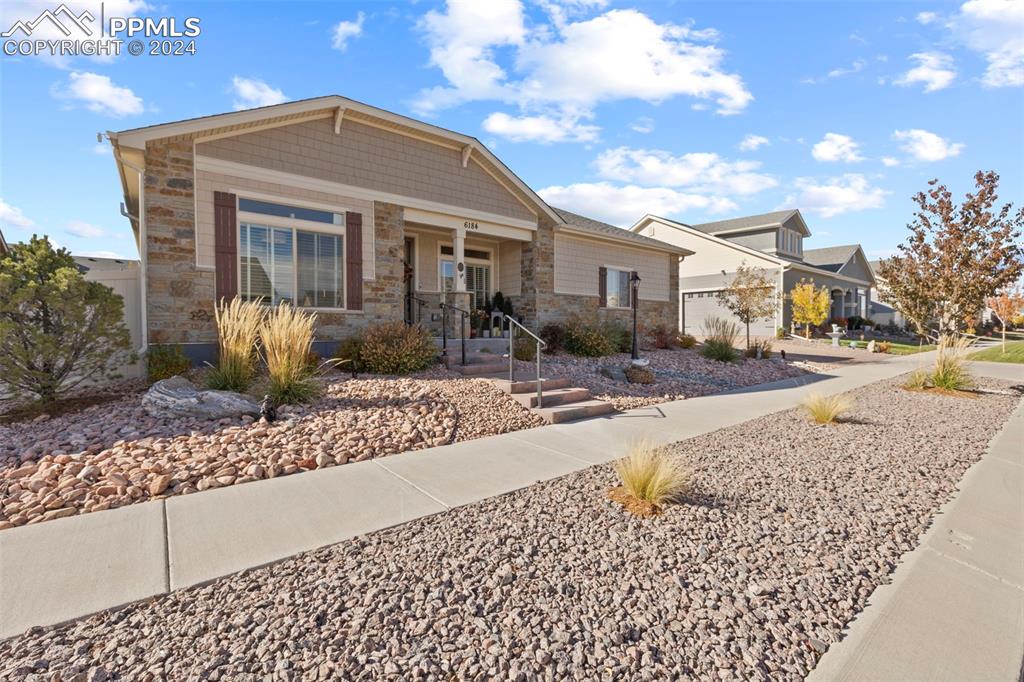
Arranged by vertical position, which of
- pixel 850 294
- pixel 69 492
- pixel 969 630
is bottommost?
pixel 969 630

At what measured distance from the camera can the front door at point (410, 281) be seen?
12.4m

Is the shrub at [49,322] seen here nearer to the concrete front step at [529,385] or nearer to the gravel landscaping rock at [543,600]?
the gravel landscaping rock at [543,600]

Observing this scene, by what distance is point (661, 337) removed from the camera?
15047 mm

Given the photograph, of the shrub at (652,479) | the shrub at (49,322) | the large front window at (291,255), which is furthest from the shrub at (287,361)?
the shrub at (652,479)

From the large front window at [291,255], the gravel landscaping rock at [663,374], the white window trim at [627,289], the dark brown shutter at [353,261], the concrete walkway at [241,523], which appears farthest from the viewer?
the white window trim at [627,289]

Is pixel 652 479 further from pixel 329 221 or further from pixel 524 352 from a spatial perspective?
pixel 329 221

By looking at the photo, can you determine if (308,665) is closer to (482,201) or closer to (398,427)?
(398,427)

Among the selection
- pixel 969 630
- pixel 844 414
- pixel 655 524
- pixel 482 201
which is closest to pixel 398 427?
pixel 655 524

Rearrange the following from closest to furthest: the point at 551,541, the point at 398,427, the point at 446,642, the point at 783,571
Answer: the point at 446,642 < the point at 783,571 < the point at 551,541 < the point at 398,427

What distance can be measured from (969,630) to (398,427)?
496cm

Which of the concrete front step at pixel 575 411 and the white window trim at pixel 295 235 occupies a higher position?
the white window trim at pixel 295 235

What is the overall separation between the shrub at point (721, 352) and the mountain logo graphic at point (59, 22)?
14.4 m

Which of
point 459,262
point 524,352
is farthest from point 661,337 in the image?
point 459,262

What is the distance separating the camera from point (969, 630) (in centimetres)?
239
